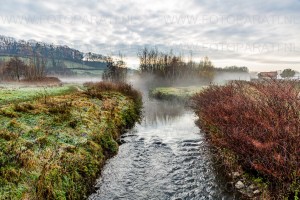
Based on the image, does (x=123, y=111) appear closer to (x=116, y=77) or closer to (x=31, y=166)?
(x=31, y=166)

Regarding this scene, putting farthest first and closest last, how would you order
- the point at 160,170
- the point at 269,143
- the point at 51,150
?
the point at 160,170
the point at 51,150
the point at 269,143

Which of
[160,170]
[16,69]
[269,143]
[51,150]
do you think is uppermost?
[16,69]

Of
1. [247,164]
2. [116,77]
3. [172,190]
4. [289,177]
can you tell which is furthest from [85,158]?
[116,77]

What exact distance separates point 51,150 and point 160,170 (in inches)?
174

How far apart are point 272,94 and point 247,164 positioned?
2820mm

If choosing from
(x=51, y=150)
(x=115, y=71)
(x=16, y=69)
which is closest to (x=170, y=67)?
(x=115, y=71)

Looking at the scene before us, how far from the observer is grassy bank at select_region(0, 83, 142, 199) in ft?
22.7

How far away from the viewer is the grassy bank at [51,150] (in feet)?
22.7

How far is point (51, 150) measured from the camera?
9.02 m

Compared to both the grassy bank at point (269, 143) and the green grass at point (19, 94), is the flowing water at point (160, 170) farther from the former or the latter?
the green grass at point (19, 94)

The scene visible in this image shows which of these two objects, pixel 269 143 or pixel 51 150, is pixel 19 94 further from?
pixel 269 143

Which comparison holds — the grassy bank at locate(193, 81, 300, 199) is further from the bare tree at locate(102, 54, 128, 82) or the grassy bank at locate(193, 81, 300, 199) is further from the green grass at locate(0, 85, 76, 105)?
the bare tree at locate(102, 54, 128, 82)

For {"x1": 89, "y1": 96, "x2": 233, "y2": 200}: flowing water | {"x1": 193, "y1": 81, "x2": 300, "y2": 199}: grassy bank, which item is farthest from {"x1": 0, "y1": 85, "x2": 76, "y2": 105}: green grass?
{"x1": 193, "y1": 81, "x2": 300, "y2": 199}: grassy bank

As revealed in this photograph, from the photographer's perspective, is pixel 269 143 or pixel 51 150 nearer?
pixel 269 143
